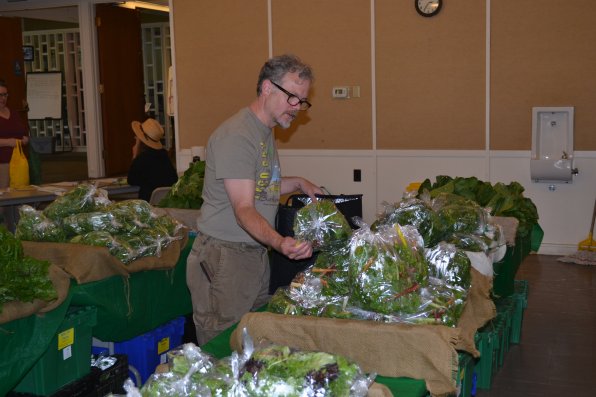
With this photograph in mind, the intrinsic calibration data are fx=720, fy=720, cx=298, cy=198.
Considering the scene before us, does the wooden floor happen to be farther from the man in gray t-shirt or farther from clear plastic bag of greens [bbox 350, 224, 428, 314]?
clear plastic bag of greens [bbox 350, 224, 428, 314]

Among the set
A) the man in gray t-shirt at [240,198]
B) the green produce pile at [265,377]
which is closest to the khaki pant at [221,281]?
the man in gray t-shirt at [240,198]

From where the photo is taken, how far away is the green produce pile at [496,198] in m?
4.28

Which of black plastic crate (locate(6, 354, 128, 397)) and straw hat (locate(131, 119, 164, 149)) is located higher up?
straw hat (locate(131, 119, 164, 149))

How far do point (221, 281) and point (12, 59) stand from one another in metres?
9.69

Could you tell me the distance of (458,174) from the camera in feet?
25.1

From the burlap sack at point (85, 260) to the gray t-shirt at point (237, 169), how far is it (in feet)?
1.72

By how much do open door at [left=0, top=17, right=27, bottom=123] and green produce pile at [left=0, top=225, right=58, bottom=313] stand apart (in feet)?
30.0

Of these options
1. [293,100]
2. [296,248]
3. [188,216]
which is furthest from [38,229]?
[296,248]

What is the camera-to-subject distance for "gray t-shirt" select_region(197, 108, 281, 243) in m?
2.88

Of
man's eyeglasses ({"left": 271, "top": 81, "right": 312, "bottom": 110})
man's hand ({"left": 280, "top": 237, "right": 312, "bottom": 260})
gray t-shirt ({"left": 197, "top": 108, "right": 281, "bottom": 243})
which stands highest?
man's eyeglasses ({"left": 271, "top": 81, "right": 312, "bottom": 110})

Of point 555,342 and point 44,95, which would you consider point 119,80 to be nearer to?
point 44,95

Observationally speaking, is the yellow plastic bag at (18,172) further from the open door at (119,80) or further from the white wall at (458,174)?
the open door at (119,80)

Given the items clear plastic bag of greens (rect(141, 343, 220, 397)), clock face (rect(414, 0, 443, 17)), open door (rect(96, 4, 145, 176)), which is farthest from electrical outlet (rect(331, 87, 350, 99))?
clear plastic bag of greens (rect(141, 343, 220, 397))

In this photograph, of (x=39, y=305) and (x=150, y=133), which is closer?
(x=39, y=305)
